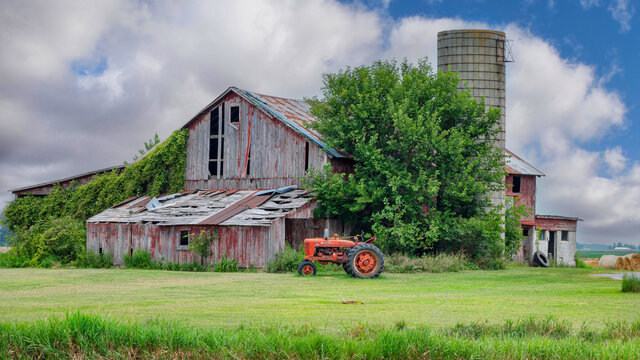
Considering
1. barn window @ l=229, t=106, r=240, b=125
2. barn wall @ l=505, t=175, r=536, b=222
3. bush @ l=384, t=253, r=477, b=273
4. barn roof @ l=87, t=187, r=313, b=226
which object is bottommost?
bush @ l=384, t=253, r=477, b=273

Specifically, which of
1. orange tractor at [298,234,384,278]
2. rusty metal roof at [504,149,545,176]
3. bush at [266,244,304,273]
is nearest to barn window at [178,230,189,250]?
bush at [266,244,304,273]

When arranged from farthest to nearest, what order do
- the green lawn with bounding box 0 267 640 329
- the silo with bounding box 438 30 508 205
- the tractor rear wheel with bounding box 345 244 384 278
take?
1. the silo with bounding box 438 30 508 205
2. the tractor rear wheel with bounding box 345 244 384 278
3. the green lawn with bounding box 0 267 640 329

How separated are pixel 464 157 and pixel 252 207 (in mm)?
10262

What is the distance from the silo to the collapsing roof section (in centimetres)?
773

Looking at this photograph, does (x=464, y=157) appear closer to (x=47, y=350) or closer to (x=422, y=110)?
(x=422, y=110)

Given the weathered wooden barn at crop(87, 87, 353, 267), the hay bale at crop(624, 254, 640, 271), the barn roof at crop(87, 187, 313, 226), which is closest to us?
the weathered wooden barn at crop(87, 87, 353, 267)

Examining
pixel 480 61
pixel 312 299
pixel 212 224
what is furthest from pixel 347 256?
pixel 480 61

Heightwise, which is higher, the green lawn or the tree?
the tree

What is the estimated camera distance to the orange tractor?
23.6 meters

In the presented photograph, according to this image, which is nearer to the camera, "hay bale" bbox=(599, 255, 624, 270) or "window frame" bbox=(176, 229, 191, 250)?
"window frame" bbox=(176, 229, 191, 250)

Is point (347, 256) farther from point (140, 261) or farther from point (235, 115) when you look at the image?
point (235, 115)

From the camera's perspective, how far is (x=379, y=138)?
3334cm

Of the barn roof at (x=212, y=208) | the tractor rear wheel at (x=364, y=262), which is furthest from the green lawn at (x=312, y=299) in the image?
the barn roof at (x=212, y=208)

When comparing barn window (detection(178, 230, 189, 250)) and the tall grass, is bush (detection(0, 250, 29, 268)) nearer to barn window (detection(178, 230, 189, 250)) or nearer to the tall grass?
barn window (detection(178, 230, 189, 250))
